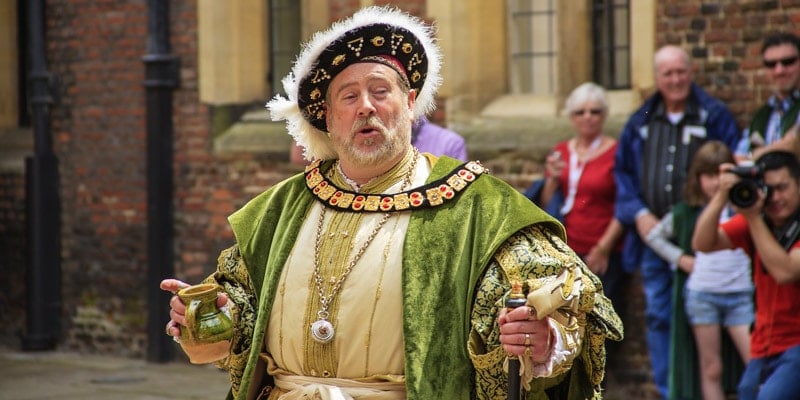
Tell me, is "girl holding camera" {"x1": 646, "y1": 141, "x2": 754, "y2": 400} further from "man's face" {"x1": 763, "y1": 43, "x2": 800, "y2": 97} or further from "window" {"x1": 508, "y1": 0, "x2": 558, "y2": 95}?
"window" {"x1": 508, "y1": 0, "x2": 558, "y2": 95}

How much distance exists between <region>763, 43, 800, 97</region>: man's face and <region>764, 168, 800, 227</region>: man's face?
1124 millimetres

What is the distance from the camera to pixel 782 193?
674 centimetres

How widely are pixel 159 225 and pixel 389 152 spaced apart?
24.7ft

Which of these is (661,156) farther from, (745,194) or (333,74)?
(333,74)

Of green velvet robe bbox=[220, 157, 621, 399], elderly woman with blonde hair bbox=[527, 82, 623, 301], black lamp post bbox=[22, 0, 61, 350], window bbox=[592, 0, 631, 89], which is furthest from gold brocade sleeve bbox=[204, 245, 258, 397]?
black lamp post bbox=[22, 0, 61, 350]

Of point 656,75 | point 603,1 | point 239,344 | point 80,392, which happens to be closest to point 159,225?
point 80,392

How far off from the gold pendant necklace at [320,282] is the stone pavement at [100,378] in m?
5.41

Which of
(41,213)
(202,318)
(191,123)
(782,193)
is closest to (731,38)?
(782,193)

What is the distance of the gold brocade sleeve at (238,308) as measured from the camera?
14.5 feet

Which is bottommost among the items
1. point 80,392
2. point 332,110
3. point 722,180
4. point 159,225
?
point 80,392

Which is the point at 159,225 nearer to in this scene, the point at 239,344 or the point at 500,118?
the point at 500,118

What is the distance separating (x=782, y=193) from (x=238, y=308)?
10.3 ft

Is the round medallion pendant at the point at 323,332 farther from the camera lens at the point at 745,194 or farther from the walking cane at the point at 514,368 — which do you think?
the camera lens at the point at 745,194

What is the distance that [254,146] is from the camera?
11.2 metres
